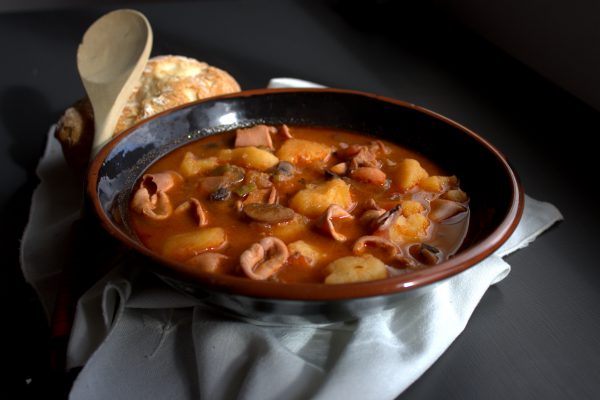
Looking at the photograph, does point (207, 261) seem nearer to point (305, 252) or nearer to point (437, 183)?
point (305, 252)

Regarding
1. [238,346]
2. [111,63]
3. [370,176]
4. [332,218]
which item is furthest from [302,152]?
[111,63]

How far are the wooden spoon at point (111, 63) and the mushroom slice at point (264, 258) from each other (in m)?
0.92

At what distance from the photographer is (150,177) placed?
1.83 m

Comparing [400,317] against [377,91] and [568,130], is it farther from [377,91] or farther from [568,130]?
[377,91]

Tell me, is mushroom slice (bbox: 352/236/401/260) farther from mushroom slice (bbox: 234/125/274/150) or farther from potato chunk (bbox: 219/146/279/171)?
mushroom slice (bbox: 234/125/274/150)

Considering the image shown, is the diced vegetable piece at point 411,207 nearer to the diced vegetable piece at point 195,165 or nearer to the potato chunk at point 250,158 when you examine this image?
the potato chunk at point 250,158

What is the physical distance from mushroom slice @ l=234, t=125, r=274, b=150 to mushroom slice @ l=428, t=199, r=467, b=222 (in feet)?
2.05

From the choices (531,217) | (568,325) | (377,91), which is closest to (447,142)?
(531,217)

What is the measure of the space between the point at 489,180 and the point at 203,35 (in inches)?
101

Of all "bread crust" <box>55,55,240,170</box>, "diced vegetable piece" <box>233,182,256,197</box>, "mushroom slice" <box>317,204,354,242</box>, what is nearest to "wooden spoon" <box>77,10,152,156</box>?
"bread crust" <box>55,55,240,170</box>

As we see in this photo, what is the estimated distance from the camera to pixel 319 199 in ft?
5.56

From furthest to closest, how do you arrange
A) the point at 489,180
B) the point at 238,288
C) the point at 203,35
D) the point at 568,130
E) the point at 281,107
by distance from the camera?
the point at 203,35
the point at 568,130
the point at 281,107
the point at 489,180
the point at 238,288

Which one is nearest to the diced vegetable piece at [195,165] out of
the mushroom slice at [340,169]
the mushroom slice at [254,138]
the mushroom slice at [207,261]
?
the mushroom slice at [254,138]

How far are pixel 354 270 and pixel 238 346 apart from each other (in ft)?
1.11
